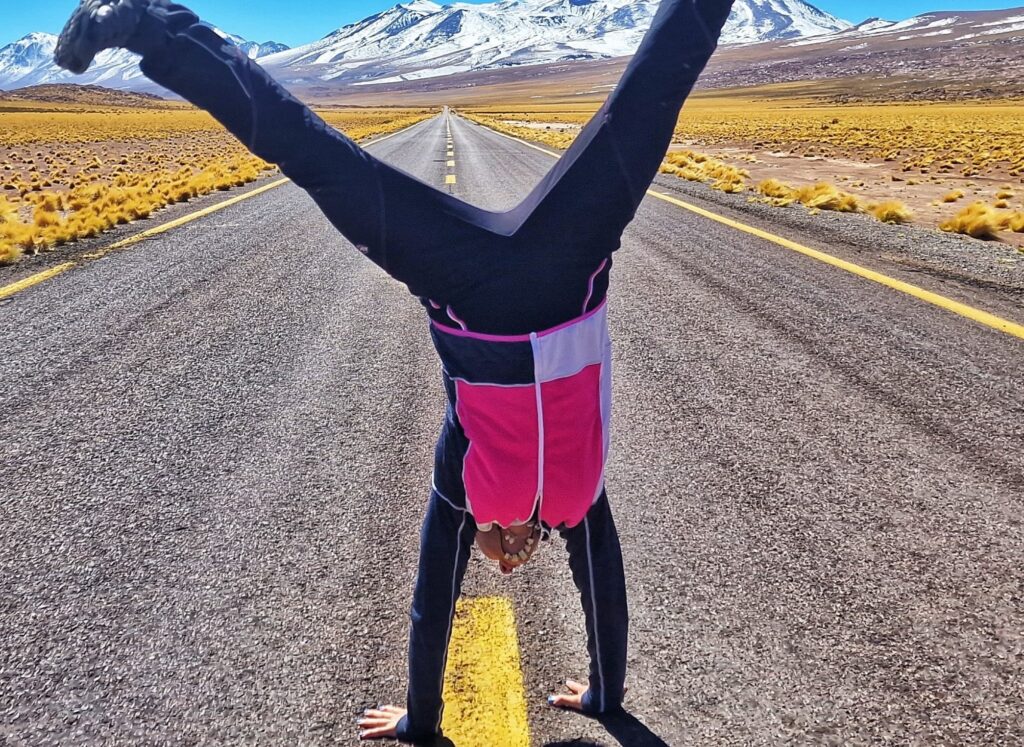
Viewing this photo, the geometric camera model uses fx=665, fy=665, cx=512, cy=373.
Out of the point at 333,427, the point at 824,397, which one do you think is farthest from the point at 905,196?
the point at 333,427

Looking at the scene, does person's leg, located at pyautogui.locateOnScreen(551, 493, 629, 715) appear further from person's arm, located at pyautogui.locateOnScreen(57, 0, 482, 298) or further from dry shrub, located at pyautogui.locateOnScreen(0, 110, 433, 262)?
dry shrub, located at pyautogui.locateOnScreen(0, 110, 433, 262)

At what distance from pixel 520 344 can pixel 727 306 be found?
397cm

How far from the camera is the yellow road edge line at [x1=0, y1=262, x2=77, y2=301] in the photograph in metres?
5.16

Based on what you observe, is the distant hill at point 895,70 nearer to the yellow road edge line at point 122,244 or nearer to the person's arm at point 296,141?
the yellow road edge line at point 122,244

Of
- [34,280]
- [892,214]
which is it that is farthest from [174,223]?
[892,214]

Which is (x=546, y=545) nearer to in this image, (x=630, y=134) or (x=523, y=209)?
(x=523, y=209)

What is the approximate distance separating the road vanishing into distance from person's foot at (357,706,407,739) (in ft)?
0.19

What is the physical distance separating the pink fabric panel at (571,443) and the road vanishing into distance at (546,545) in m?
0.68

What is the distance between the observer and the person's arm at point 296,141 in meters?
0.95

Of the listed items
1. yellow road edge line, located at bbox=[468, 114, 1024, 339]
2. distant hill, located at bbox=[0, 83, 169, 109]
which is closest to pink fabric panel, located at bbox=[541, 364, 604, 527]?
yellow road edge line, located at bbox=[468, 114, 1024, 339]

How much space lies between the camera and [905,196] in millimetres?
11773

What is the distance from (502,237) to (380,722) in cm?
119

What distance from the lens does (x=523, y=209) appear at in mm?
1161

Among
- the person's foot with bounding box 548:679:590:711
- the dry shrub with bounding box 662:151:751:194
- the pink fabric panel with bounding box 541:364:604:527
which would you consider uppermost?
the pink fabric panel with bounding box 541:364:604:527
